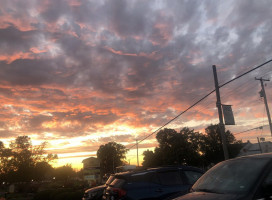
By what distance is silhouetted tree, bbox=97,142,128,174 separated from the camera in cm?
10594

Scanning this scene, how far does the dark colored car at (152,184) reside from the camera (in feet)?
21.4

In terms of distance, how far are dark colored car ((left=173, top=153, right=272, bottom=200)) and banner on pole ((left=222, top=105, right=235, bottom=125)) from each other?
13.4m

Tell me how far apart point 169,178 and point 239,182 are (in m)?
3.95

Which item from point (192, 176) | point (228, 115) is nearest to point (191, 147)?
point (228, 115)

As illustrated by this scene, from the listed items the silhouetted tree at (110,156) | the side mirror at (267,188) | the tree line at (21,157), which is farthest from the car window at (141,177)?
the silhouetted tree at (110,156)

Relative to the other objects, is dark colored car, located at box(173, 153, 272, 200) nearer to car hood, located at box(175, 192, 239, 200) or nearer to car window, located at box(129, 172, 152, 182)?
car hood, located at box(175, 192, 239, 200)

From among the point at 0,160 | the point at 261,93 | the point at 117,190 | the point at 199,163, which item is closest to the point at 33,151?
the point at 0,160

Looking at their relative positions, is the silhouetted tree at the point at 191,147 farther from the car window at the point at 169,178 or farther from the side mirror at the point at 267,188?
the side mirror at the point at 267,188

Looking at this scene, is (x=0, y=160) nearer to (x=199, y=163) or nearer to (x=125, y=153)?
(x=199, y=163)

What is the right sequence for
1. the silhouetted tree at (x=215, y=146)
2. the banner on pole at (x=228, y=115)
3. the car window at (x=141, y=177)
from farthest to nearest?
1. the silhouetted tree at (x=215, y=146)
2. the banner on pole at (x=228, y=115)
3. the car window at (x=141, y=177)

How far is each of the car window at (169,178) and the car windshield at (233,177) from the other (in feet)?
9.44

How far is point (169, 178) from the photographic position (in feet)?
23.7

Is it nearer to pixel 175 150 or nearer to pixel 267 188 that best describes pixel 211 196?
pixel 267 188

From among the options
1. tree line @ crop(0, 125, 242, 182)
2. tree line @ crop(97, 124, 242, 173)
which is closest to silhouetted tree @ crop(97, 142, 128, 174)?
tree line @ crop(0, 125, 242, 182)
